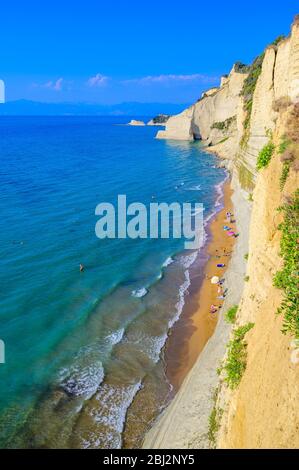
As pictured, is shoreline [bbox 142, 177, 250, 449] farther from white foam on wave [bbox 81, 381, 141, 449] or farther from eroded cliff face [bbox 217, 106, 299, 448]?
eroded cliff face [bbox 217, 106, 299, 448]

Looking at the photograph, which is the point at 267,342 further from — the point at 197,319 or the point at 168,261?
the point at 168,261

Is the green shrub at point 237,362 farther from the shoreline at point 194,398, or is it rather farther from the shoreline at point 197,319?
the shoreline at point 197,319

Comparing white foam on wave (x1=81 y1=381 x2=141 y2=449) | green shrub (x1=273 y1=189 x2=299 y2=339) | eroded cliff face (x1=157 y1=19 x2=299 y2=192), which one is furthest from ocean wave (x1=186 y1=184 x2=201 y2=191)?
green shrub (x1=273 y1=189 x2=299 y2=339)

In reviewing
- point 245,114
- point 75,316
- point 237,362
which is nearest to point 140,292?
point 75,316

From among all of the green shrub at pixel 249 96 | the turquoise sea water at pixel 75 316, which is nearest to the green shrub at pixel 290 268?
the turquoise sea water at pixel 75 316
